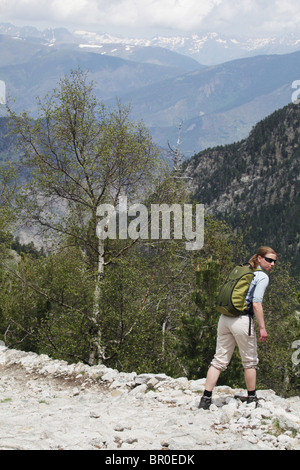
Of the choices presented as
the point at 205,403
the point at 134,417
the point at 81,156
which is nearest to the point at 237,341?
the point at 205,403

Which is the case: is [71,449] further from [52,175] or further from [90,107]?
[90,107]

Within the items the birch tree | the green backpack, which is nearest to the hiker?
the green backpack

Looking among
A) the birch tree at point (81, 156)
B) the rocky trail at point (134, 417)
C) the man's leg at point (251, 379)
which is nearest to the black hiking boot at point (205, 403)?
the rocky trail at point (134, 417)

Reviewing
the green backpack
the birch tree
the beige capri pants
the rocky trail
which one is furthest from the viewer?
the birch tree

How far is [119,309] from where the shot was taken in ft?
54.9

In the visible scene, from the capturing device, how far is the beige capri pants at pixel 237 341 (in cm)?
838

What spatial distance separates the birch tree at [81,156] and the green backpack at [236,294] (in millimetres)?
9117

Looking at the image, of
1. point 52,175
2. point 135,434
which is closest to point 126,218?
point 52,175

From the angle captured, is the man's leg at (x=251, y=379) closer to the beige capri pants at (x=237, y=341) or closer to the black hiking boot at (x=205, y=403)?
the beige capri pants at (x=237, y=341)

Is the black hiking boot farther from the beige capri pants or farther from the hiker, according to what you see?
the beige capri pants

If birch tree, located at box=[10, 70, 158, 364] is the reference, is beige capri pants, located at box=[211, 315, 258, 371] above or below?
below

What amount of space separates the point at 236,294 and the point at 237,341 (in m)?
0.94

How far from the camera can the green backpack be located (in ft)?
27.1

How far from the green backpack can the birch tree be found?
912 cm
